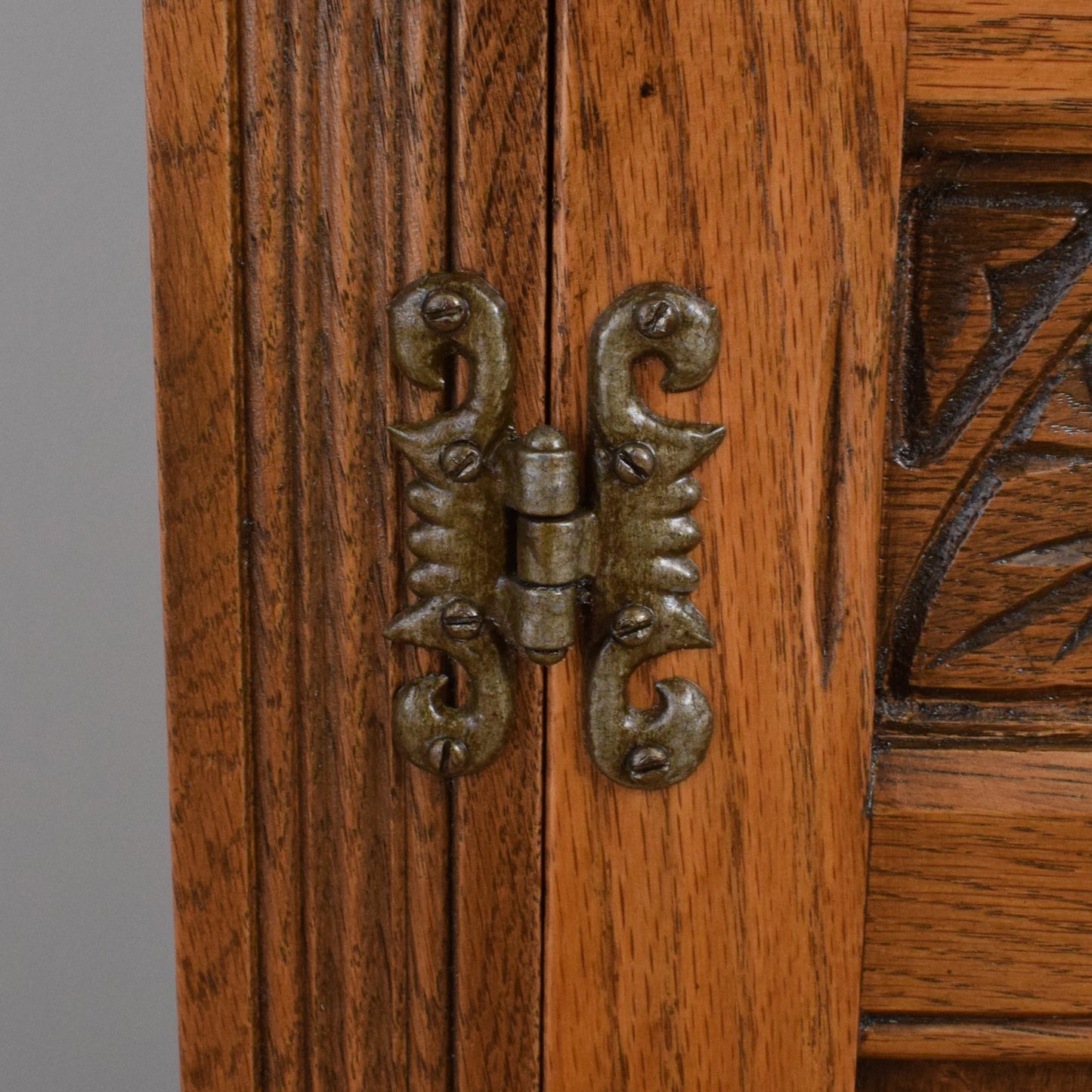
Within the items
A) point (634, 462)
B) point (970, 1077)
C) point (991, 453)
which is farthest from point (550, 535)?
point (970, 1077)

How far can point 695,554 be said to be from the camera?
39cm

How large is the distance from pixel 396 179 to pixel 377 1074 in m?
0.32

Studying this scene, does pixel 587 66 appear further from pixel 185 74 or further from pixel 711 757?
pixel 711 757

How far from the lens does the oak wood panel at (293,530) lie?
14.0 inches

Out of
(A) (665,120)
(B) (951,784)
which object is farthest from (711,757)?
(A) (665,120)

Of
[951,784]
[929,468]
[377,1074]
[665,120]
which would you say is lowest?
[377,1074]

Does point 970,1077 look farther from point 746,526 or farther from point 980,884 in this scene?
point 746,526

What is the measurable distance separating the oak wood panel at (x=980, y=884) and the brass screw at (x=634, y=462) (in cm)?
14

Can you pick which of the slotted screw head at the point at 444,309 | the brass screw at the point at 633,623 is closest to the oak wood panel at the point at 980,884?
the brass screw at the point at 633,623

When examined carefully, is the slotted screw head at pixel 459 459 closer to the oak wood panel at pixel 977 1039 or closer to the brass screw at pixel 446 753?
the brass screw at pixel 446 753

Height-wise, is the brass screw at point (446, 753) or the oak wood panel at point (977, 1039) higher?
the brass screw at point (446, 753)

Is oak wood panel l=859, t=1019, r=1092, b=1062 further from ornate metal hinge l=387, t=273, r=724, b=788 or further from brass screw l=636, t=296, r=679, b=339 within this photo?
brass screw l=636, t=296, r=679, b=339

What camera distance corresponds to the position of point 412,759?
1.30 ft

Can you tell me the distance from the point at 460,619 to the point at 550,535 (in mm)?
43
